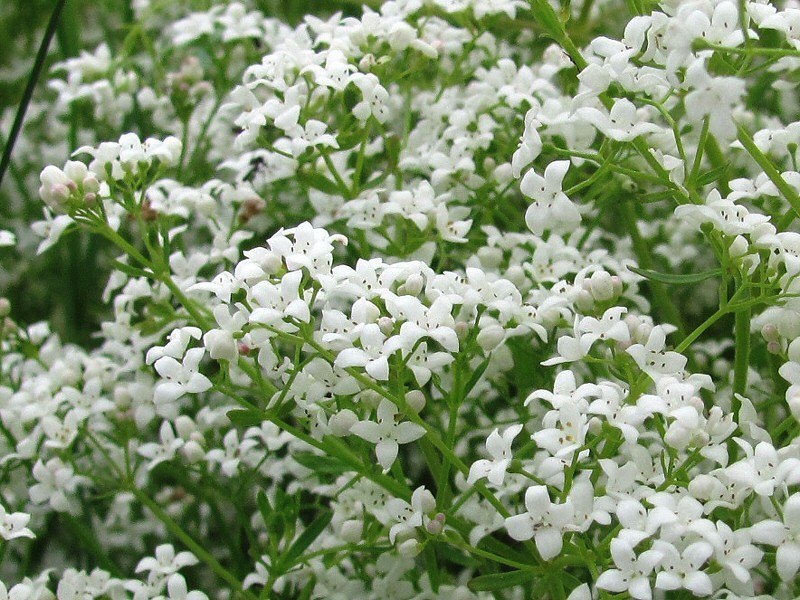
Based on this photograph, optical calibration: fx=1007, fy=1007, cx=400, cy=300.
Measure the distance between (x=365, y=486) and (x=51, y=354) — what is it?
0.56 meters

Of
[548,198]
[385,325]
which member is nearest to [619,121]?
[548,198]

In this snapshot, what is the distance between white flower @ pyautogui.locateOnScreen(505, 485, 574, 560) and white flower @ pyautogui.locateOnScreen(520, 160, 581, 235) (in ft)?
0.86

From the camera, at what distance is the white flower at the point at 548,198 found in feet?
3.15

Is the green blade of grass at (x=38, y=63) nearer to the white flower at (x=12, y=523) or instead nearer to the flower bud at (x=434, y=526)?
the white flower at (x=12, y=523)

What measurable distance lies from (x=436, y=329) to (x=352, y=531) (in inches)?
11.6

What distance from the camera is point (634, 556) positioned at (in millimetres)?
827

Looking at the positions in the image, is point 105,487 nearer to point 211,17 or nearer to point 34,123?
point 211,17

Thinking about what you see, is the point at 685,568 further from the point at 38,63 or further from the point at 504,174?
the point at 38,63

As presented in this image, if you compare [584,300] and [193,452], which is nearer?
[584,300]

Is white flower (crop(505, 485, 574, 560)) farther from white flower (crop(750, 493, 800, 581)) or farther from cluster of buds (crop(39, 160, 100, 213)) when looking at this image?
cluster of buds (crop(39, 160, 100, 213))

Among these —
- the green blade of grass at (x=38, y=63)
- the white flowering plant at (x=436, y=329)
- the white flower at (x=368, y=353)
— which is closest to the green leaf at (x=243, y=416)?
the white flowering plant at (x=436, y=329)

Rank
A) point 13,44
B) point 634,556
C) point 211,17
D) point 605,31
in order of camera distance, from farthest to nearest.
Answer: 1. point 13,44
2. point 605,31
3. point 211,17
4. point 634,556

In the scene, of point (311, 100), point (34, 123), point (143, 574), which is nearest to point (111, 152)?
point (311, 100)

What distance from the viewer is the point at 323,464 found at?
1061 mm
